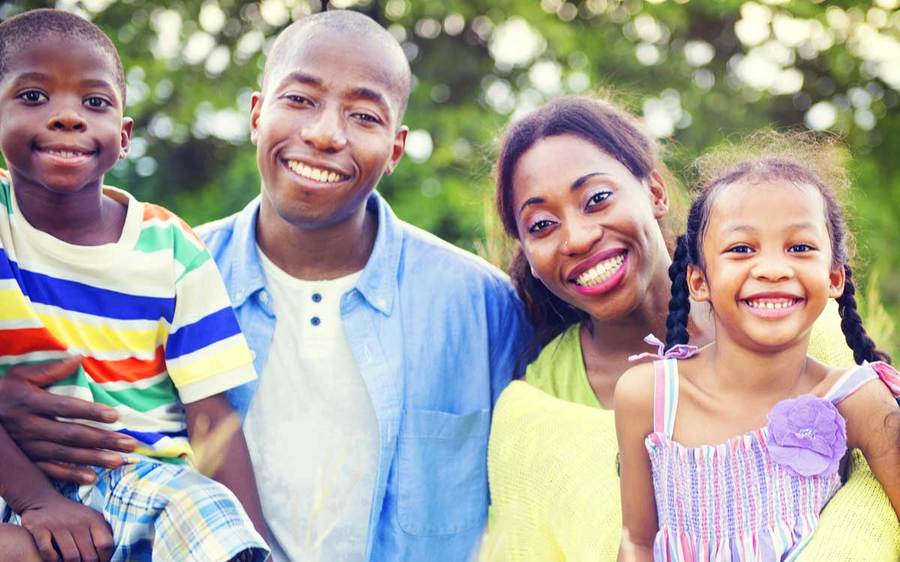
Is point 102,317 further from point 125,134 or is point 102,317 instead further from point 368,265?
point 368,265

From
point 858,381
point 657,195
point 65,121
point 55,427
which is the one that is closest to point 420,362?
point 657,195

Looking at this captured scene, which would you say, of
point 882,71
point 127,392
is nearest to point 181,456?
point 127,392

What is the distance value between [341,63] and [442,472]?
1101 mm

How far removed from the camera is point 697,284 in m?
2.48

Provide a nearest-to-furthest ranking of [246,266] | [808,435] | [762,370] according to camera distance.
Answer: [808,435] → [762,370] → [246,266]

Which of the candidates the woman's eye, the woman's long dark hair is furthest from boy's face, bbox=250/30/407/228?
the woman's eye

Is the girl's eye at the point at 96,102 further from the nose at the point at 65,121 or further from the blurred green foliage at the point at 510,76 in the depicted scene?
the blurred green foliage at the point at 510,76

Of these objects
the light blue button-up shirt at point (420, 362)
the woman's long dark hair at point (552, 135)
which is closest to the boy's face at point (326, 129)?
the light blue button-up shirt at point (420, 362)

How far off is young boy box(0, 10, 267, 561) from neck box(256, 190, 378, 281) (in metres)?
0.46

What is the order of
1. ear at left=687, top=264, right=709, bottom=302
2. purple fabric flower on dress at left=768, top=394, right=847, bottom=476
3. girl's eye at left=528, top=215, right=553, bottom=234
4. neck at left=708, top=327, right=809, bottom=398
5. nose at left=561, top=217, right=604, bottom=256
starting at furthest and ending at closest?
girl's eye at left=528, top=215, right=553, bottom=234, nose at left=561, top=217, right=604, bottom=256, ear at left=687, top=264, right=709, bottom=302, neck at left=708, top=327, right=809, bottom=398, purple fabric flower on dress at left=768, top=394, right=847, bottom=476

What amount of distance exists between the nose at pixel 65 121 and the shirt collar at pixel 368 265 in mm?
740

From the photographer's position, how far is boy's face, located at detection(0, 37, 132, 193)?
2.54 meters

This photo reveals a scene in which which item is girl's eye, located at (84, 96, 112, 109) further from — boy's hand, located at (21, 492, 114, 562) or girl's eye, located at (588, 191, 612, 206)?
girl's eye, located at (588, 191, 612, 206)

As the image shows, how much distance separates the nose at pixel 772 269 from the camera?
2.26 m
